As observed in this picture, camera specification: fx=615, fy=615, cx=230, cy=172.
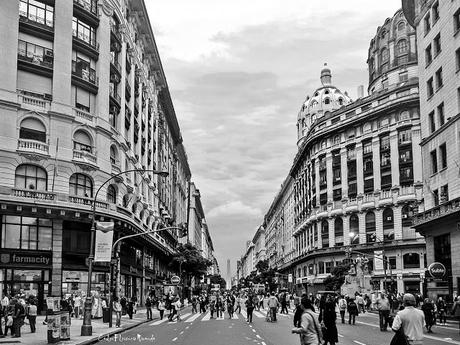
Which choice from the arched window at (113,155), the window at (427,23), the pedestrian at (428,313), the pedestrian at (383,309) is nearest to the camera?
the pedestrian at (383,309)

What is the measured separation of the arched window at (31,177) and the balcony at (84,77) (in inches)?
319

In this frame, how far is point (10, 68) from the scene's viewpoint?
1698 inches

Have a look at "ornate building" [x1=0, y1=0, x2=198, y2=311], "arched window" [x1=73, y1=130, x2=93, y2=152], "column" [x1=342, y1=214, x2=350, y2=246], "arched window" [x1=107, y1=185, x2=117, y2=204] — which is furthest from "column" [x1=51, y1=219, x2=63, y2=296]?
"column" [x1=342, y1=214, x2=350, y2=246]

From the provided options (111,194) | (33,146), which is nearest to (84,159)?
(33,146)

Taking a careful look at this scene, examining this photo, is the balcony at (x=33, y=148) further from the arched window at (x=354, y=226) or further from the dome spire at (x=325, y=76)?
the dome spire at (x=325, y=76)

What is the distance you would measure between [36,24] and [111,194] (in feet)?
51.3

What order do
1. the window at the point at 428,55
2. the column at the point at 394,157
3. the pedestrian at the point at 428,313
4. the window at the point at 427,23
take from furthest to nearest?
the column at the point at 394,157 < the window at the point at 427,23 < the window at the point at 428,55 < the pedestrian at the point at 428,313

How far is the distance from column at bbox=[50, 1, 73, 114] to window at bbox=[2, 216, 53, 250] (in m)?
8.49

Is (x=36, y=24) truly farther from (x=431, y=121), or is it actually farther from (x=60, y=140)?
(x=431, y=121)

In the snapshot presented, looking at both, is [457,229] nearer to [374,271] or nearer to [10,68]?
[10,68]

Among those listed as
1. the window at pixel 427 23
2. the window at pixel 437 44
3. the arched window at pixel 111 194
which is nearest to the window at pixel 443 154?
the window at pixel 437 44

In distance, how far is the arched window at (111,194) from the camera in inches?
2071

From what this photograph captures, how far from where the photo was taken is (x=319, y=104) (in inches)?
6688

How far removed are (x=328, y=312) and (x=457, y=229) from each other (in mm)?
24488
